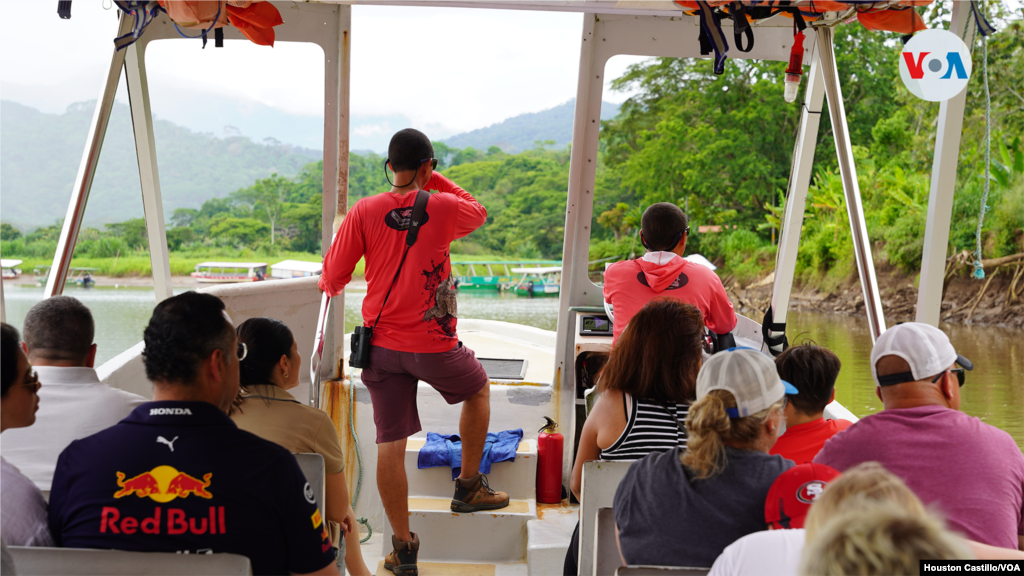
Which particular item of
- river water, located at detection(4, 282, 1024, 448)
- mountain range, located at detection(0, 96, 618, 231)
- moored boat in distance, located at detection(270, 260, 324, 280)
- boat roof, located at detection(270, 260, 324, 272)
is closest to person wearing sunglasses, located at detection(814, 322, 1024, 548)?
moored boat in distance, located at detection(270, 260, 324, 280)

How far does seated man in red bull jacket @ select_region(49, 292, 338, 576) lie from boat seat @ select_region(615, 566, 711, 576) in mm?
518

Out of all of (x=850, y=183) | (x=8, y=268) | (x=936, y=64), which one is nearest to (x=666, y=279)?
(x=850, y=183)

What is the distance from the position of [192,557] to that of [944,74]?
8.30 feet

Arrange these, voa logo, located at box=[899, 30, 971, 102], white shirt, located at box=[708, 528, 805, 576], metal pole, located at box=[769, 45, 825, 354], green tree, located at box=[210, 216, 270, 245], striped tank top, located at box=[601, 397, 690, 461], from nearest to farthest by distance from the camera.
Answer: white shirt, located at box=[708, 528, 805, 576]
striped tank top, located at box=[601, 397, 690, 461]
voa logo, located at box=[899, 30, 971, 102]
metal pole, located at box=[769, 45, 825, 354]
green tree, located at box=[210, 216, 270, 245]

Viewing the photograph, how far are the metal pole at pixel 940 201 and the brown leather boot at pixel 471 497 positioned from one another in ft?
5.81

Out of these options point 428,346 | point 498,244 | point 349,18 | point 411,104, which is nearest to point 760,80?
point 498,244

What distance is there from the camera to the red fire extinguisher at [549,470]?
3289mm

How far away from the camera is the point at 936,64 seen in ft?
7.70

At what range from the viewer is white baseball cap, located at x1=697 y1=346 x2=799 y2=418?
1.36 meters

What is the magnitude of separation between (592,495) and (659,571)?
389mm

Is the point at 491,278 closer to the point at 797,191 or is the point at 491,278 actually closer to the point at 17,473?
the point at 797,191

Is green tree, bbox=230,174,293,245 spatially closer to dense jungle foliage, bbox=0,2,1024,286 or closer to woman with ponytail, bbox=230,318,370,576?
dense jungle foliage, bbox=0,2,1024,286

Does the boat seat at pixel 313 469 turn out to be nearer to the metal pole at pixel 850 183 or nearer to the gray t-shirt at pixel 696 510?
the gray t-shirt at pixel 696 510

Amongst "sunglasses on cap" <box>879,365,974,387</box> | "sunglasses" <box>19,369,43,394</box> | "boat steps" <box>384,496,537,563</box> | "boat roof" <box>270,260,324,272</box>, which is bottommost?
"boat steps" <box>384,496,537,563</box>
